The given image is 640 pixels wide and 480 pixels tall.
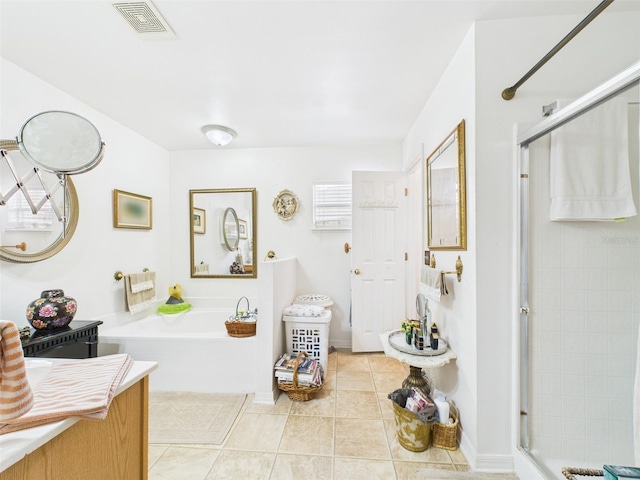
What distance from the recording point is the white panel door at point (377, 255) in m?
2.95

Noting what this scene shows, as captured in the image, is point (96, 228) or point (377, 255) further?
point (377, 255)

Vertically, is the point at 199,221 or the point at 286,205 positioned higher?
the point at 286,205

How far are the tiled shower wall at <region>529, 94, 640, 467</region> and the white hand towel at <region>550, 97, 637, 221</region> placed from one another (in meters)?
0.07

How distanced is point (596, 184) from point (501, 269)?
564 millimetres

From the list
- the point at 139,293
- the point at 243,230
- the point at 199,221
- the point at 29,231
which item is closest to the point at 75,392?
the point at 29,231

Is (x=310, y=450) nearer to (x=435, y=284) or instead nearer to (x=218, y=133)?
(x=435, y=284)

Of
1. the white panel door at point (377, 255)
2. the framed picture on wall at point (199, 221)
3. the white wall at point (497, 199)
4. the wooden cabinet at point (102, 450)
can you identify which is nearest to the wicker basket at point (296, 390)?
the white panel door at point (377, 255)

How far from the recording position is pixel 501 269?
1.45 m

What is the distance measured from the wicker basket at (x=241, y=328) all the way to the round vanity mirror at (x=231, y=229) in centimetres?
123

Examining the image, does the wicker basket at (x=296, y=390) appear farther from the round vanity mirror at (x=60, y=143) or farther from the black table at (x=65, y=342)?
the round vanity mirror at (x=60, y=143)

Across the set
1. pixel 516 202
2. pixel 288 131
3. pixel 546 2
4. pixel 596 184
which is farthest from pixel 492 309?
pixel 288 131

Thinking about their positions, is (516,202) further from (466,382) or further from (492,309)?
(466,382)

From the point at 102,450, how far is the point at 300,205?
2.74 meters

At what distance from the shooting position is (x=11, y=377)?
54 cm
